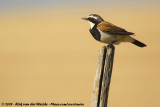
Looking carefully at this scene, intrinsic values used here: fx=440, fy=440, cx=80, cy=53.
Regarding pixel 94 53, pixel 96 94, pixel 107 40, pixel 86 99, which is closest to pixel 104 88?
pixel 96 94

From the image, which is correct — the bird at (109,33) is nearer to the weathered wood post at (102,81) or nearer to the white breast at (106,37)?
the white breast at (106,37)

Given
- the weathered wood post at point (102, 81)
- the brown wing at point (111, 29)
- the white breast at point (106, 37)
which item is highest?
the brown wing at point (111, 29)

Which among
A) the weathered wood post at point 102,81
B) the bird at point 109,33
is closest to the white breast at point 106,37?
the bird at point 109,33

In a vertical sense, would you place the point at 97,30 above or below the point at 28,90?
above

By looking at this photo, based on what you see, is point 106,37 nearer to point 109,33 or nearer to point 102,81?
point 109,33

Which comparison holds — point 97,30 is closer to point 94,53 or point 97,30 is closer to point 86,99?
point 86,99

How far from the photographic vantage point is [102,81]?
239 inches

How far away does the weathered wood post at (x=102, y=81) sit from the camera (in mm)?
5977

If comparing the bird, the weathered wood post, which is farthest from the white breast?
the weathered wood post

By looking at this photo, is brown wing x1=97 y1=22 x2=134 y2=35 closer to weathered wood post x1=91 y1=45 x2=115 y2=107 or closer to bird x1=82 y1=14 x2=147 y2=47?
bird x1=82 y1=14 x2=147 y2=47

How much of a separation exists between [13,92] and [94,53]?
5.41 metres

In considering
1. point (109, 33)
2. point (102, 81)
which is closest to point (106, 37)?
point (109, 33)

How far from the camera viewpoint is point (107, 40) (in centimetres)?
804

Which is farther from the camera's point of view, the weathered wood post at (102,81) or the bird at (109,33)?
the bird at (109,33)
